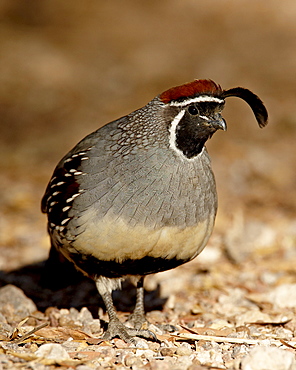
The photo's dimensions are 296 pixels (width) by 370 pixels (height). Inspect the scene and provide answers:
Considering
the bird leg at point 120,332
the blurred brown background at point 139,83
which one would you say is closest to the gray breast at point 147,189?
the bird leg at point 120,332

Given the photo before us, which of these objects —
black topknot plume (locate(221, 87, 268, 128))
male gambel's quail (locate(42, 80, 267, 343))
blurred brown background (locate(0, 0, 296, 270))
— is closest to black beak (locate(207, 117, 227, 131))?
male gambel's quail (locate(42, 80, 267, 343))

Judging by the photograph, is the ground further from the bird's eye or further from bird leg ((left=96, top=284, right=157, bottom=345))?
the bird's eye

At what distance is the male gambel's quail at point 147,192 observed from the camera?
12.7 ft

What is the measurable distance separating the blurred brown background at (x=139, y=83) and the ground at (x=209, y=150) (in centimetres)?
3

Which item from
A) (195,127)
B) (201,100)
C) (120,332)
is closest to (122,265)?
(120,332)

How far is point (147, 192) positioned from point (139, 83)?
7.75 metres

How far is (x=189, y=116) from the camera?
3934 millimetres

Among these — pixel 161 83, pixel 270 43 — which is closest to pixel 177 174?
pixel 161 83

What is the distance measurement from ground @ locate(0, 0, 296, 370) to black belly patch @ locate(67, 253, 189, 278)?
0.42m

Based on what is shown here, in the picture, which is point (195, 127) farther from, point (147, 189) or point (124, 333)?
point (124, 333)

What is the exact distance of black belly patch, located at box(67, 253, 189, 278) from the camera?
158 inches

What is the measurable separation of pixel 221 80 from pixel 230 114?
1384 mm

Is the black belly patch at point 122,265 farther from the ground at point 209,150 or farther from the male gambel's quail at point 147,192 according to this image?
the ground at point 209,150

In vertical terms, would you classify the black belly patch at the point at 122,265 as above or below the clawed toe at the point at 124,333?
above
